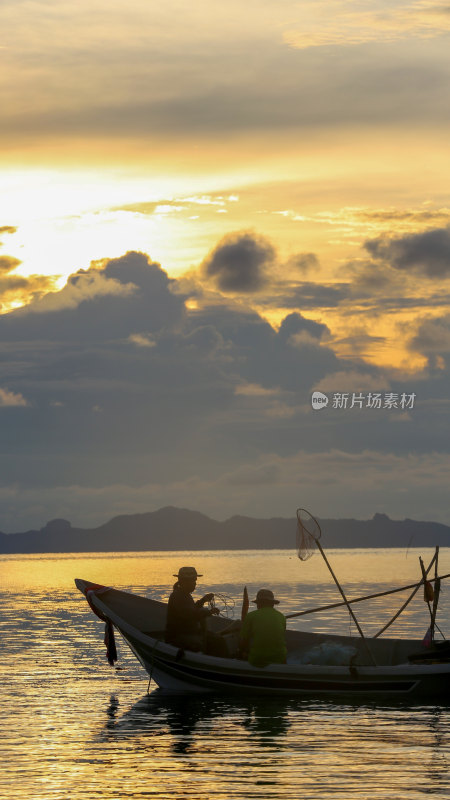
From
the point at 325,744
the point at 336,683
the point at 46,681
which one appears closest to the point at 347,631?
the point at 46,681

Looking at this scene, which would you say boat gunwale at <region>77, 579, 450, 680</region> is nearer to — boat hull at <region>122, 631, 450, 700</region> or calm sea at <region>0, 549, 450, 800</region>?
boat hull at <region>122, 631, 450, 700</region>

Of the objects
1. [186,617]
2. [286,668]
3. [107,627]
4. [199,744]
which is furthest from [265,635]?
[107,627]

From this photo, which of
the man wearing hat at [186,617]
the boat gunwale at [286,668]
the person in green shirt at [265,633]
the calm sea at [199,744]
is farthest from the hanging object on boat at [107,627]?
the person in green shirt at [265,633]

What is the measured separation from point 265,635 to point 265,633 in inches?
2.0

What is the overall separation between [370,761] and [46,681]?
46.0ft

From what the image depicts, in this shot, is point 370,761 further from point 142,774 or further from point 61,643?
point 61,643

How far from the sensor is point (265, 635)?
22.9 m

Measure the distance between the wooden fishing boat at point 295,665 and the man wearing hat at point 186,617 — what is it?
26cm

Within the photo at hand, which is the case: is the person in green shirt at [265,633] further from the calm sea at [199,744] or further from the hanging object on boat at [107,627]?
the hanging object on boat at [107,627]

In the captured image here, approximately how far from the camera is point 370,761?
17062 mm

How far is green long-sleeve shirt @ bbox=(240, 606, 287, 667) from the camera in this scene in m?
22.8

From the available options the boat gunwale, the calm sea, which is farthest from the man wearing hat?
the calm sea

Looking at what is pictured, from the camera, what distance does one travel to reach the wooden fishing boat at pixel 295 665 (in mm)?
22734

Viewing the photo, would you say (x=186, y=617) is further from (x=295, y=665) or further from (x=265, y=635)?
→ (x=295, y=665)
